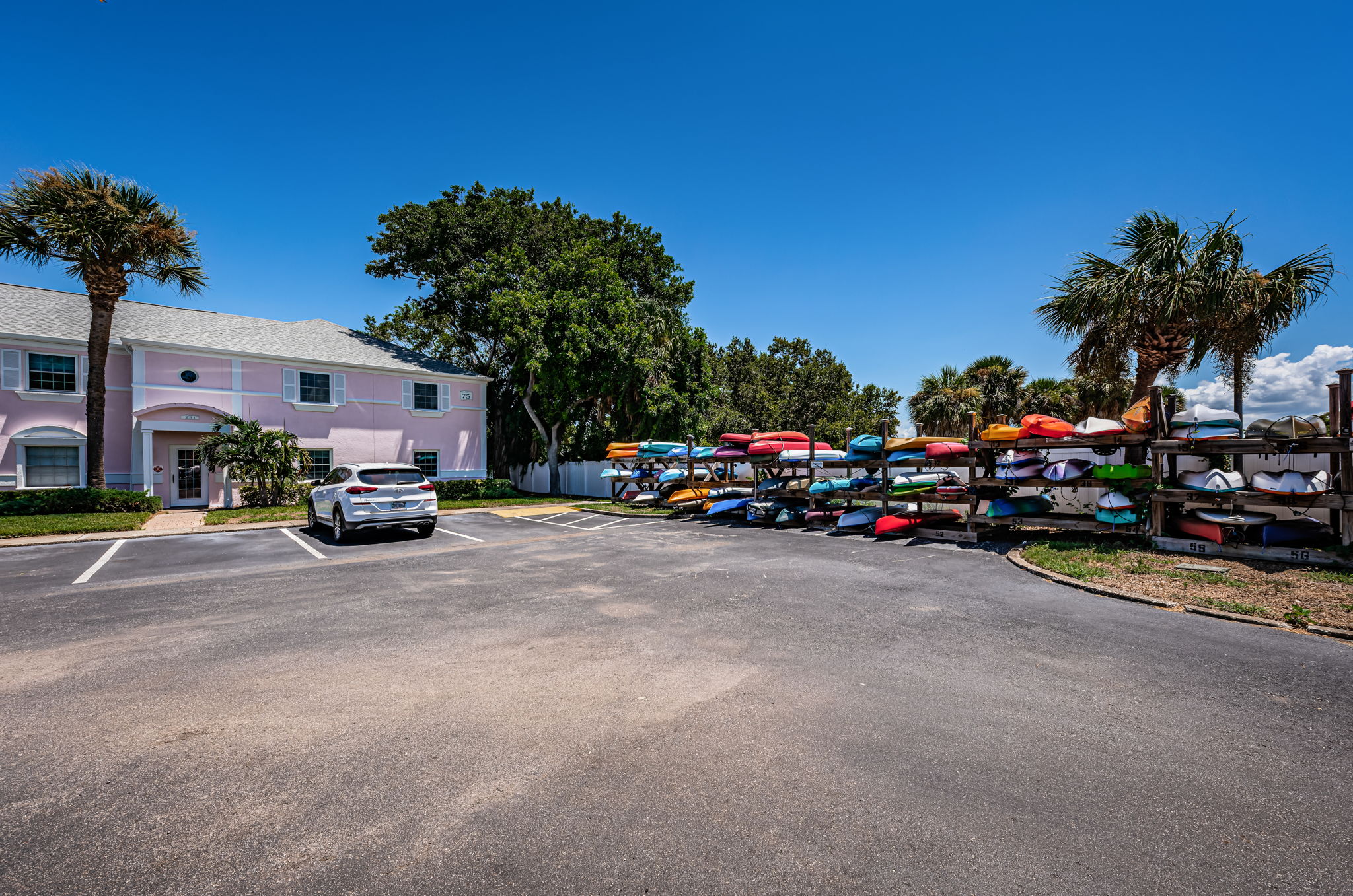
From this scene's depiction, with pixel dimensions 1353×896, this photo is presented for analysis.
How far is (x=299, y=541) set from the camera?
497 inches

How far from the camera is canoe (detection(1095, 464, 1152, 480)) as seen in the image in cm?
1055

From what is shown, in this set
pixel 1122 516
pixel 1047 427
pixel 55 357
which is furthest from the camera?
pixel 55 357

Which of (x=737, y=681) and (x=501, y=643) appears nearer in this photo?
(x=737, y=681)

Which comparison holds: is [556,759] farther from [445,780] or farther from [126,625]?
[126,625]

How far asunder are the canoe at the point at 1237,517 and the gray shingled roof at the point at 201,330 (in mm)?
25274

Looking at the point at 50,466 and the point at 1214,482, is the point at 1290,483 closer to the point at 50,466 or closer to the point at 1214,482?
the point at 1214,482

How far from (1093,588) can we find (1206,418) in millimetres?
4921

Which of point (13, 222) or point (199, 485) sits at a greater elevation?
point (13, 222)

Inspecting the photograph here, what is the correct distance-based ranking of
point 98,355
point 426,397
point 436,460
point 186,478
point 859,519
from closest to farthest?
point 859,519 → point 98,355 → point 186,478 → point 426,397 → point 436,460

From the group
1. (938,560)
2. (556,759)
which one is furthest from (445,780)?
(938,560)

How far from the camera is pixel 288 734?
143 inches

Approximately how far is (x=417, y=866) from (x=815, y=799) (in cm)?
184

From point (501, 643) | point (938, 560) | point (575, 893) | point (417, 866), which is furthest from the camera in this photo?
point (938, 560)

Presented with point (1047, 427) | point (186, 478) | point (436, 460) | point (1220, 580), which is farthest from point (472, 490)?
point (1220, 580)
